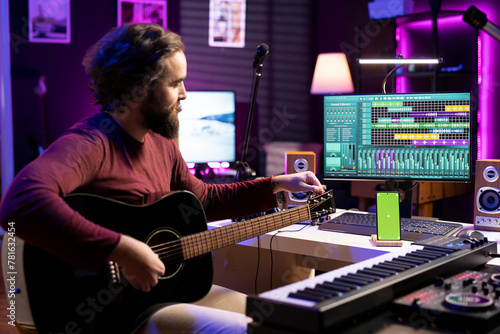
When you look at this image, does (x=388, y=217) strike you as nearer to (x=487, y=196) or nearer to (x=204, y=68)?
(x=487, y=196)

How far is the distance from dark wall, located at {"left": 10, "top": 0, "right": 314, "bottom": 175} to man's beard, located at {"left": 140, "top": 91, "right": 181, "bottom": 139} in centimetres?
266

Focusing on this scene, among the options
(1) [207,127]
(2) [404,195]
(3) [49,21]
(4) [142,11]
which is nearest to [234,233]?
(2) [404,195]

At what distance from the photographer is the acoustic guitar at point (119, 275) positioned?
1.36 metres

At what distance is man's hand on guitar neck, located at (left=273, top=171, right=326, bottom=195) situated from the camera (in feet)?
6.28

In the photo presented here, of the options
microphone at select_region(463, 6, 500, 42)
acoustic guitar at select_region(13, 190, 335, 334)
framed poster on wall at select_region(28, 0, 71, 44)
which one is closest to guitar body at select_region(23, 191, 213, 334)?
acoustic guitar at select_region(13, 190, 335, 334)

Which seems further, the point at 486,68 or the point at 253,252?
the point at 486,68

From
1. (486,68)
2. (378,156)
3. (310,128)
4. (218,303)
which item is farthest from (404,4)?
(218,303)

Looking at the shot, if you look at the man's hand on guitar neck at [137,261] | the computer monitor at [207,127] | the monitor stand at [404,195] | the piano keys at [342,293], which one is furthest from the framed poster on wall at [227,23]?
the piano keys at [342,293]

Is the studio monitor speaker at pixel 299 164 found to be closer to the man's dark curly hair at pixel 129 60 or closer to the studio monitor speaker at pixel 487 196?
the studio monitor speaker at pixel 487 196

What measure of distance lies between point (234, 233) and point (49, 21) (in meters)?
3.58

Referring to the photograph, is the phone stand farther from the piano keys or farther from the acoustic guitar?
the piano keys

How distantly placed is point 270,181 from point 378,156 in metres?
0.52

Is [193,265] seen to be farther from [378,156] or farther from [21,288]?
[378,156]

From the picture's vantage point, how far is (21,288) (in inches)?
52.8
